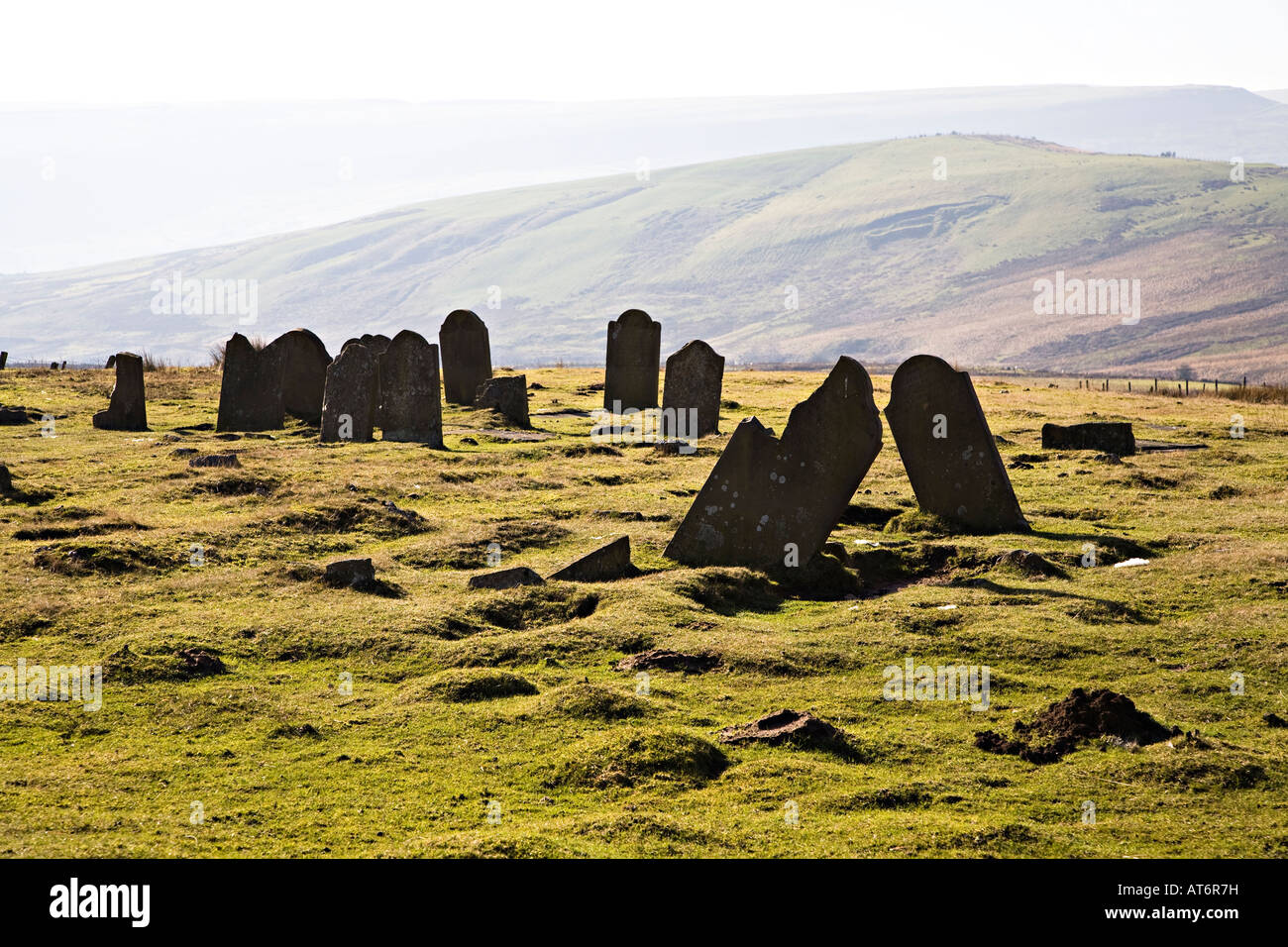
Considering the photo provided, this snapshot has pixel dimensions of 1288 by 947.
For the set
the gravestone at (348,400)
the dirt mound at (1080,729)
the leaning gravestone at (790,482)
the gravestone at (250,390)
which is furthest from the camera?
the gravestone at (250,390)

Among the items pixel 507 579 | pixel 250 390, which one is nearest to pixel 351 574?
pixel 507 579

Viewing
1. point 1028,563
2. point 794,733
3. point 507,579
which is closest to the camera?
point 794,733

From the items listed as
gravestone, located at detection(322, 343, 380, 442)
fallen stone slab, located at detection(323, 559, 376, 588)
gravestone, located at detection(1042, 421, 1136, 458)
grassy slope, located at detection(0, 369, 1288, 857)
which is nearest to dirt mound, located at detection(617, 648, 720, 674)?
grassy slope, located at detection(0, 369, 1288, 857)

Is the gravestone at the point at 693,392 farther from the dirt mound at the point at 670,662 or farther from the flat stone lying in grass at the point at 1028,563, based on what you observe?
the dirt mound at the point at 670,662

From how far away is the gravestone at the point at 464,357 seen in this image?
128 feet

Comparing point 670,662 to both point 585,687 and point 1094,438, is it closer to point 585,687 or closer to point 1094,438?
point 585,687

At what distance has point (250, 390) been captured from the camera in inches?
1234

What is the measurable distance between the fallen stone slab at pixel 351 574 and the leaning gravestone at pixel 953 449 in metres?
7.82

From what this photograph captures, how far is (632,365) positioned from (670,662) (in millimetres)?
25089

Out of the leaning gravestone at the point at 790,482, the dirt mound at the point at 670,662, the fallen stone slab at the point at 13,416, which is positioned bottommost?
the dirt mound at the point at 670,662

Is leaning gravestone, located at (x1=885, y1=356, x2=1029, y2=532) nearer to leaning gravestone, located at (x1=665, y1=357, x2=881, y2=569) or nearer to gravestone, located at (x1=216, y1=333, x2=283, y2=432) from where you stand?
leaning gravestone, located at (x1=665, y1=357, x2=881, y2=569)

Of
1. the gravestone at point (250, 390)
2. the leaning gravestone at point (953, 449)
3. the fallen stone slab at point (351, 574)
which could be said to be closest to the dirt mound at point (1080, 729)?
the fallen stone slab at point (351, 574)
